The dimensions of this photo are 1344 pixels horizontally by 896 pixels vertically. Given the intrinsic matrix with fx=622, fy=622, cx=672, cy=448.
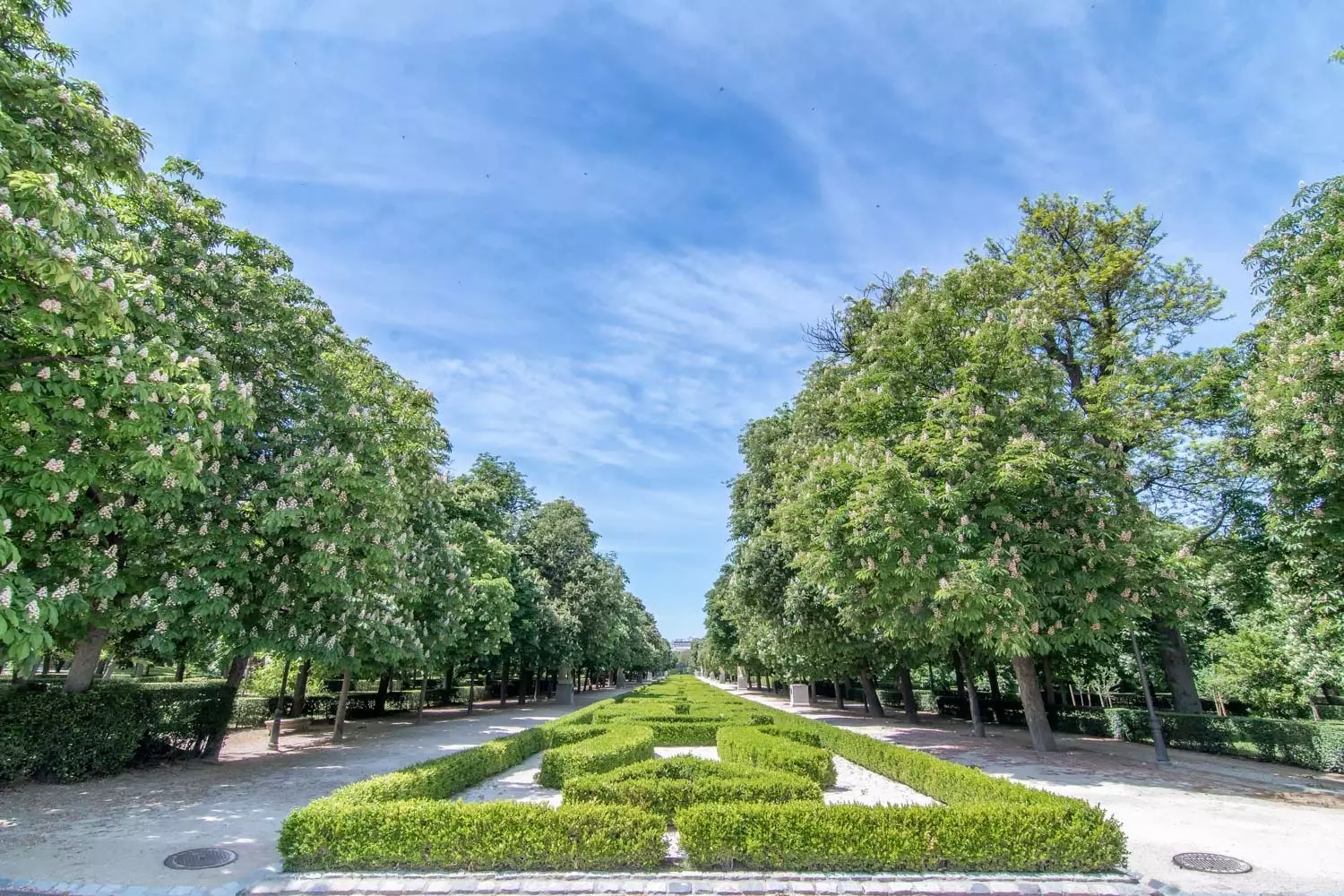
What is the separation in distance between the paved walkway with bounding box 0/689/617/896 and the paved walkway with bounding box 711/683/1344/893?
1134 cm

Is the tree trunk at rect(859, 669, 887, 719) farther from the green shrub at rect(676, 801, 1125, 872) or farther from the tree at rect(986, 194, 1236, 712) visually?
the green shrub at rect(676, 801, 1125, 872)

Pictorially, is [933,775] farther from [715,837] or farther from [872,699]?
[872,699]

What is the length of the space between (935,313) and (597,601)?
30.3 metres

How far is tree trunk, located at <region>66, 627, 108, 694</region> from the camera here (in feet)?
41.3

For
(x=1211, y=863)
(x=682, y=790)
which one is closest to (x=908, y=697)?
(x=1211, y=863)

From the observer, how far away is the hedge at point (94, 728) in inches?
457

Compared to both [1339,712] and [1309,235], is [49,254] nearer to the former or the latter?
[1309,235]

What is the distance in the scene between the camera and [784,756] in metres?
12.4

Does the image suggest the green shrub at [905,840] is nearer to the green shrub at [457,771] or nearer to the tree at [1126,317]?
the green shrub at [457,771]

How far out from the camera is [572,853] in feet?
23.0

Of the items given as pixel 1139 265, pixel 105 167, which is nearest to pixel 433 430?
pixel 105 167

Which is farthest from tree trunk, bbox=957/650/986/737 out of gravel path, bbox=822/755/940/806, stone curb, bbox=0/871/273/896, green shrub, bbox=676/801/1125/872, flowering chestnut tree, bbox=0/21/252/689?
flowering chestnut tree, bbox=0/21/252/689

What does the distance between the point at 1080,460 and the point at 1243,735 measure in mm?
10371

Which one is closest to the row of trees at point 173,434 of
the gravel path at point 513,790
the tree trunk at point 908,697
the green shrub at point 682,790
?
the gravel path at point 513,790
